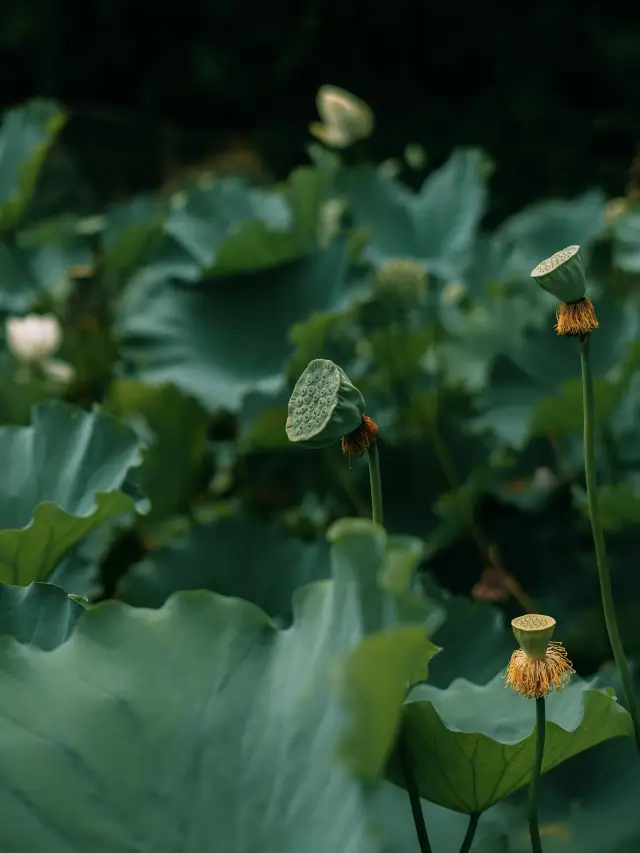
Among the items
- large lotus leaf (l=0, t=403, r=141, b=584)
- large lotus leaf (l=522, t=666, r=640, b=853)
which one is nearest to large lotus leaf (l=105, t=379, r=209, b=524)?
large lotus leaf (l=0, t=403, r=141, b=584)

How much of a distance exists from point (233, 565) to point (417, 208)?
2.13 feet

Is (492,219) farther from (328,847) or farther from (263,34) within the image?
(328,847)

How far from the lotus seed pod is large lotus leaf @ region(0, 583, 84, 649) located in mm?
216

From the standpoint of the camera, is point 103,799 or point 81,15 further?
point 81,15

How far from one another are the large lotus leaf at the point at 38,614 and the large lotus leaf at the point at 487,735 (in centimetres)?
17

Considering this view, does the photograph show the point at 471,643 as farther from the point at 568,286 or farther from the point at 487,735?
the point at 568,286

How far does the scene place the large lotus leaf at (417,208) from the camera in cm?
129

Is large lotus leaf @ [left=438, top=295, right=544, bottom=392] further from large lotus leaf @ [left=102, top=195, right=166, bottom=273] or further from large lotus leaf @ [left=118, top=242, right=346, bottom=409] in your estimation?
large lotus leaf @ [left=102, top=195, right=166, bottom=273]

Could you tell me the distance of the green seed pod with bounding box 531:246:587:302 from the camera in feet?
1.43

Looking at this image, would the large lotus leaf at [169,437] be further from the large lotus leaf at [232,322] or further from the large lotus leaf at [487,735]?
the large lotus leaf at [487,735]

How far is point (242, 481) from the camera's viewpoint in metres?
1.21

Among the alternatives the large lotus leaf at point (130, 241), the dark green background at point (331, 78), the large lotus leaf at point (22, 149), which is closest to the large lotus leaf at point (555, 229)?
A: the large lotus leaf at point (130, 241)

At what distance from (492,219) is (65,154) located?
5.92ft

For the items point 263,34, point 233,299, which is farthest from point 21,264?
point 263,34
